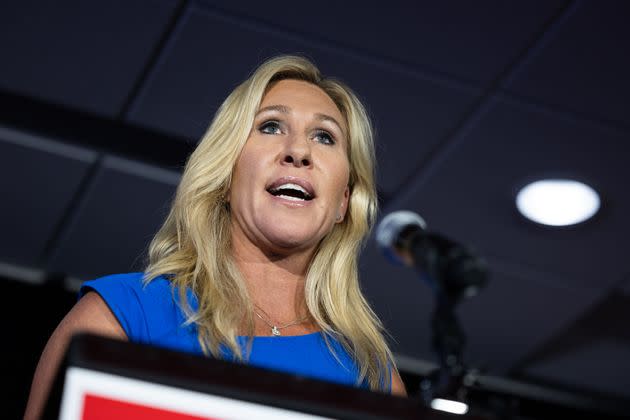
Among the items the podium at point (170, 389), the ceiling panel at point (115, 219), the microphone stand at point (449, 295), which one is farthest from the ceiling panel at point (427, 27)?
the podium at point (170, 389)

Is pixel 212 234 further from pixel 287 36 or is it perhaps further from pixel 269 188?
pixel 287 36

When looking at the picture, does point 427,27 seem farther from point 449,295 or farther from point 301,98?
point 449,295

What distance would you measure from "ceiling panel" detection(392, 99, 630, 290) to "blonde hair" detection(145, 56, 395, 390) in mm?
1334

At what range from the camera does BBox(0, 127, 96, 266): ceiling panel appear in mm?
3135

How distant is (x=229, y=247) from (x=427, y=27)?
1.35 m

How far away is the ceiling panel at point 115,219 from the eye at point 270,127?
1739mm

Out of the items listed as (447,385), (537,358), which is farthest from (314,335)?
(537,358)

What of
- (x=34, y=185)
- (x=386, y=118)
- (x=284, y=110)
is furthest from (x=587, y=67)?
(x=34, y=185)

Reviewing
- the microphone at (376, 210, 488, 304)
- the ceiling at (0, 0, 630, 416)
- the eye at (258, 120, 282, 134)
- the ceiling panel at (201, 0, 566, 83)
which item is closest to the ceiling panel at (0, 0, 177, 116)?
the ceiling at (0, 0, 630, 416)

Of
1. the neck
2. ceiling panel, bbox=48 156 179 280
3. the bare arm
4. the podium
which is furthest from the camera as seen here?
ceiling panel, bbox=48 156 179 280

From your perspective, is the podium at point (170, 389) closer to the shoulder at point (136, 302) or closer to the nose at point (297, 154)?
the shoulder at point (136, 302)

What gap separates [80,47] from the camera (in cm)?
274

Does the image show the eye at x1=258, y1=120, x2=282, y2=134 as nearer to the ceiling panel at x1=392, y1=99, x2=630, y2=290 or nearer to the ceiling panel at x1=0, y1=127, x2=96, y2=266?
the ceiling panel at x1=392, y1=99, x2=630, y2=290

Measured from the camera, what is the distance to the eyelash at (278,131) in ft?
4.82
